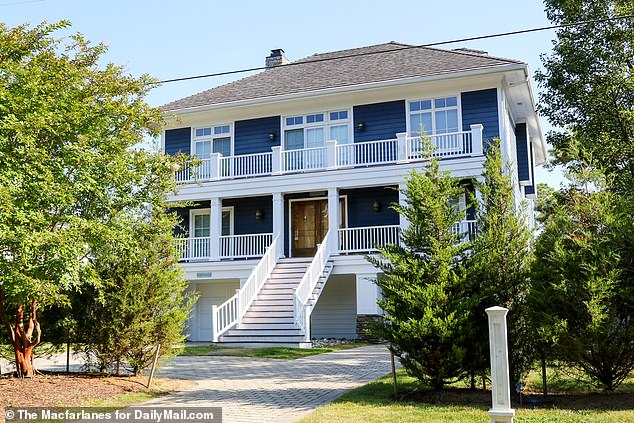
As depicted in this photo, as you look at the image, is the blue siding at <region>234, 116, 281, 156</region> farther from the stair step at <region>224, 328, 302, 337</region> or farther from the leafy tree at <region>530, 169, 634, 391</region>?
the leafy tree at <region>530, 169, 634, 391</region>

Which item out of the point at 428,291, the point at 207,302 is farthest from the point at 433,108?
the point at 428,291

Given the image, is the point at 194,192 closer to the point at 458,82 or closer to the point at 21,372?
the point at 458,82

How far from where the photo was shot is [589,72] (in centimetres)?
1612

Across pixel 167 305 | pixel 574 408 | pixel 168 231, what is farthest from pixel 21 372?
pixel 574 408

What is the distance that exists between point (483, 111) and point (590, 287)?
1215 centimetres

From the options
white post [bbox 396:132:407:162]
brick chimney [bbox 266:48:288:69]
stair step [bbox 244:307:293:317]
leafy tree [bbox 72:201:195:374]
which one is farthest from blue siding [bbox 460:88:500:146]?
leafy tree [bbox 72:201:195:374]

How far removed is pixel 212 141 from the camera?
75.5ft

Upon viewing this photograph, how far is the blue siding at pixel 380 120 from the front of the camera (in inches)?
805

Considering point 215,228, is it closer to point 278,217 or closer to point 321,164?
point 278,217

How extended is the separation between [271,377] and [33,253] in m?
4.66

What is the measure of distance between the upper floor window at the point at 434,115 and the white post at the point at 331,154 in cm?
252

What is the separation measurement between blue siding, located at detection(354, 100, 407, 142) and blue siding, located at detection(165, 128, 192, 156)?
21.4 ft

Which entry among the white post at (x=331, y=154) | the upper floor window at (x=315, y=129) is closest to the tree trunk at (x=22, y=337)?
the white post at (x=331, y=154)

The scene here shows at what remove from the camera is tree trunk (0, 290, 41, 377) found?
1007 cm
